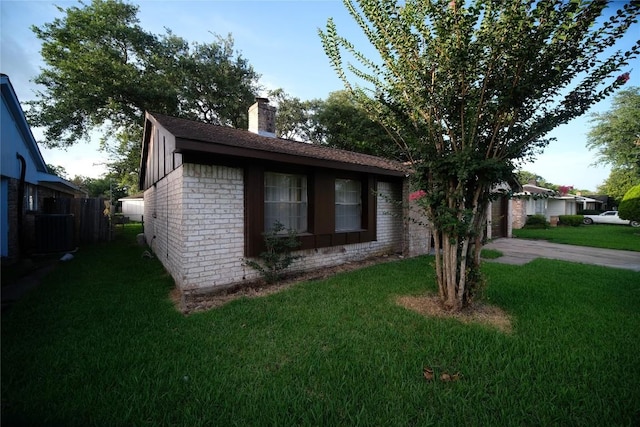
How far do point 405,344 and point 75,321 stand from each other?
14.8ft

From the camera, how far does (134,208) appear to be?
104 feet

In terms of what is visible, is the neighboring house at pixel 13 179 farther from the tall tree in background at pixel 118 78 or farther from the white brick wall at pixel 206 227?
the tall tree in background at pixel 118 78

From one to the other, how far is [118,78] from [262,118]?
12.1 m

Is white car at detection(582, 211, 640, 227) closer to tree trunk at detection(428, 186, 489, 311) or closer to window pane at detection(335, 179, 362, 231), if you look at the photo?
window pane at detection(335, 179, 362, 231)

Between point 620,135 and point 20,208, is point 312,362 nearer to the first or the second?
point 20,208

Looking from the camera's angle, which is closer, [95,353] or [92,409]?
[92,409]

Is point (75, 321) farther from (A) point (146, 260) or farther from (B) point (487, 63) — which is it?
(B) point (487, 63)

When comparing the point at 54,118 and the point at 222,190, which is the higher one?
the point at 54,118

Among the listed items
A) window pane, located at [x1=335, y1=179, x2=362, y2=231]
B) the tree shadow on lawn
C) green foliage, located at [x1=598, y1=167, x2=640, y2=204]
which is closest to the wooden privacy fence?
the tree shadow on lawn

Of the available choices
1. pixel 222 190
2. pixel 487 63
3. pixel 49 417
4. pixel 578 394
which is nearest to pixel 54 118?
pixel 222 190

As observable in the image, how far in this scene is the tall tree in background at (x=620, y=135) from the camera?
798 inches

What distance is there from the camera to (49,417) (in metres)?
2.03

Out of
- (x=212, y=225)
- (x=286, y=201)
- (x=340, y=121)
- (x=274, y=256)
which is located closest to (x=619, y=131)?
(x=340, y=121)

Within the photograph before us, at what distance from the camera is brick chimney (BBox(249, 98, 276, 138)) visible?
332 inches
